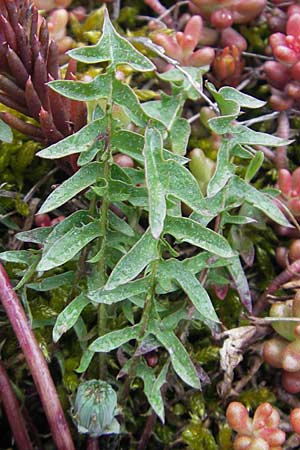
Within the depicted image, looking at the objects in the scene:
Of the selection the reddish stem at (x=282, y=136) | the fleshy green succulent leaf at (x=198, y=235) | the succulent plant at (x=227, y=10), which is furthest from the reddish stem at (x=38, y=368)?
the succulent plant at (x=227, y=10)

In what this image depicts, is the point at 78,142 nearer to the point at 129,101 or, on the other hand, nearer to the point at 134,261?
the point at 129,101

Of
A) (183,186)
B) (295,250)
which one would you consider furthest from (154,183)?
(295,250)

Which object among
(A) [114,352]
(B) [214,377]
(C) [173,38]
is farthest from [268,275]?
(C) [173,38]

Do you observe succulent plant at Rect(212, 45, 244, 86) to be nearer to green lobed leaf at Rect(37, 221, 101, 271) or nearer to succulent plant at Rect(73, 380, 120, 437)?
green lobed leaf at Rect(37, 221, 101, 271)

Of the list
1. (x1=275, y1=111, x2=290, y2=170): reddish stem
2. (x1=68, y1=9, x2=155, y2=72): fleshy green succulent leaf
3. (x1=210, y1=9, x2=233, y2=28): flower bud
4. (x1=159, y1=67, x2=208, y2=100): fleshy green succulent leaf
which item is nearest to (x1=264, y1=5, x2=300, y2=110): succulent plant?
(x1=275, y1=111, x2=290, y2=170): reddish stem

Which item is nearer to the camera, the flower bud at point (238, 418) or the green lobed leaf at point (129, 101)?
the green lobed leaf at point (129, 101)

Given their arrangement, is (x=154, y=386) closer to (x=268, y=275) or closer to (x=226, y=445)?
(x=226, y=445)

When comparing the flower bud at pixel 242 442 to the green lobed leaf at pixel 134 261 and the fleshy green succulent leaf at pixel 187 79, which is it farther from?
the fleshy green succulent leaf at pixel 187 79
